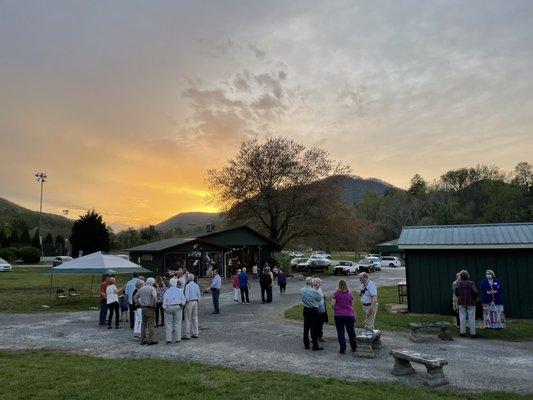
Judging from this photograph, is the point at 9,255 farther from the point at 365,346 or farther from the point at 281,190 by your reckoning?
the point at 365,346

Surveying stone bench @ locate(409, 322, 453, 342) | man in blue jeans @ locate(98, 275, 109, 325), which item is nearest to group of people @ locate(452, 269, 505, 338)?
stone bench @ locate(409, 322, 453, 342)

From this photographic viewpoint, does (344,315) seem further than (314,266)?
No

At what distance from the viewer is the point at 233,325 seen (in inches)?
548

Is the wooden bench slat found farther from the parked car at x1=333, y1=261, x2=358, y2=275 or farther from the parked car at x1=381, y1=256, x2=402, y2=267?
the parked car at x1=381, y1=256, x2=402, y2=267

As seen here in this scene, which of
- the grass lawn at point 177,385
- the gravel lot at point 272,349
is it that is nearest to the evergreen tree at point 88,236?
the gravel lot at point 272,349

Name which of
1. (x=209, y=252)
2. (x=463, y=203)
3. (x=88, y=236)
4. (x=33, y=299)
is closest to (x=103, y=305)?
(x=33, y=299)

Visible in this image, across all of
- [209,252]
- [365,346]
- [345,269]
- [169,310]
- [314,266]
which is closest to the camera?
[365,346]

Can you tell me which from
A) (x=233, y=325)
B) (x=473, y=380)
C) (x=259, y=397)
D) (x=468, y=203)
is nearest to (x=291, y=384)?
(x=259, y=397)

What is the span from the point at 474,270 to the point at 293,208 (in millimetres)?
29908

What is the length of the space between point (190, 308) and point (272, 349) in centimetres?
284

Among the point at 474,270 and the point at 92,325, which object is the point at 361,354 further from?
the point at 92,325

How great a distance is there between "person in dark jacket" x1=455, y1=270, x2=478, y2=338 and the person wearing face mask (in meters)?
0.75

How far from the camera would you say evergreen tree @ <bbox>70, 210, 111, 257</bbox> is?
175 feet

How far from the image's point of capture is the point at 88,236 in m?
53.4
